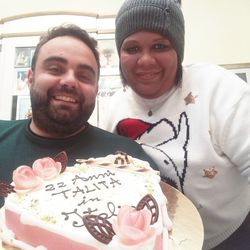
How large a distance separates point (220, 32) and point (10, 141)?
1.75 m

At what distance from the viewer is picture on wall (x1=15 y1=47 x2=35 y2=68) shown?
7.03 feet

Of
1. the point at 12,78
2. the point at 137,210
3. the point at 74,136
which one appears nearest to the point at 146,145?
the point at 74,136

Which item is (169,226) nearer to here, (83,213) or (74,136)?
(83,213)

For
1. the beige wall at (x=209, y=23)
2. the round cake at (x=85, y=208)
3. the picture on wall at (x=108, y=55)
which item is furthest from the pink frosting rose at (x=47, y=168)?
the beige wall at (x=209, y=23)

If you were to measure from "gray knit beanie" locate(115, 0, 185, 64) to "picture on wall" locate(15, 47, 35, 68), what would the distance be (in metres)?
1.10

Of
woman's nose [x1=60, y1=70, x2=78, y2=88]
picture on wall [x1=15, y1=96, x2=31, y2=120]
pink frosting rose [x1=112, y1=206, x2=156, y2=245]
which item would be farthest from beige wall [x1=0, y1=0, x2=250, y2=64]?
pink frosting rose [x1=112, y1=206, x2=156, y2=245]

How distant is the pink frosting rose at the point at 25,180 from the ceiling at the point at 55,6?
184 centimetres

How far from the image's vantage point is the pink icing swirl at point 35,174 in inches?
31.7

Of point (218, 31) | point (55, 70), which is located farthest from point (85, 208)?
point (218, 31)

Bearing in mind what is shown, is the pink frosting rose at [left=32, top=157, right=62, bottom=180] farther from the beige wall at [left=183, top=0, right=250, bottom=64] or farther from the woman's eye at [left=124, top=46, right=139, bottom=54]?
the beige wall at [left=183, top=0, right=250, bottom=64]

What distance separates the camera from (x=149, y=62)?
3.68ft

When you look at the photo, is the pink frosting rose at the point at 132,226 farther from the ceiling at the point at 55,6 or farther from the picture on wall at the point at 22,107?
the ceiling at the point at 55,6

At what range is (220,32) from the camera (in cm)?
240

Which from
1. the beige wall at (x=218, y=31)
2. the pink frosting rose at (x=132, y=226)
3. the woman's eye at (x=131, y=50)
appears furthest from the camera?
the beige wall at (x=218, y=31)
